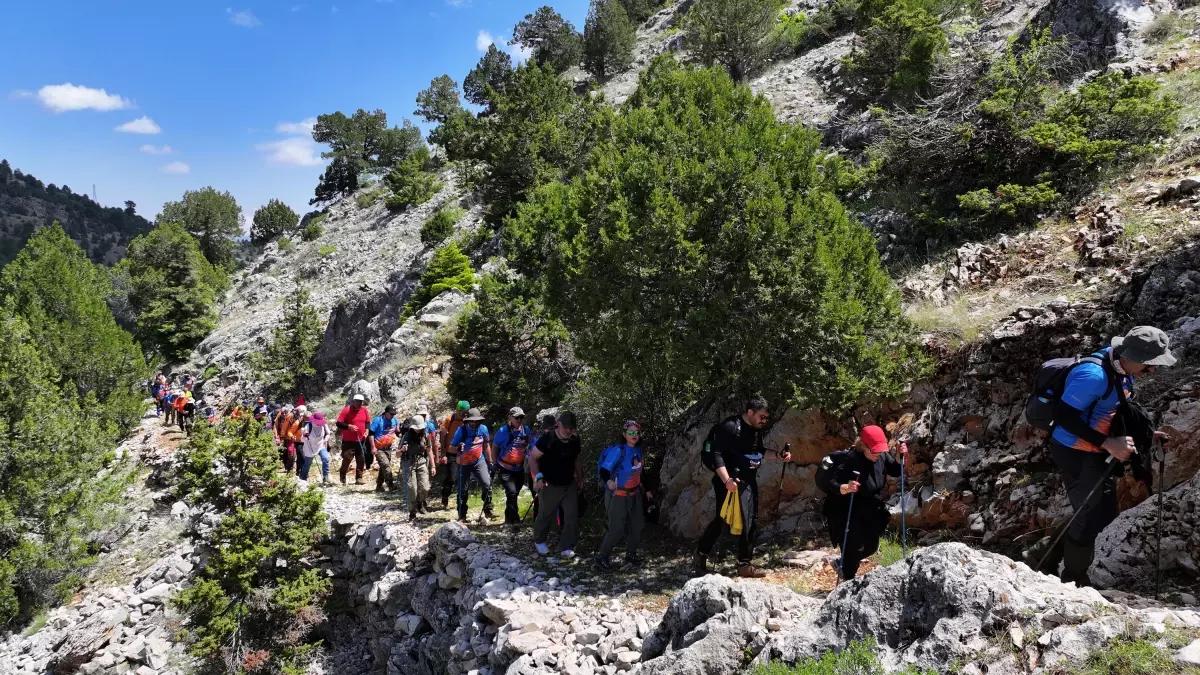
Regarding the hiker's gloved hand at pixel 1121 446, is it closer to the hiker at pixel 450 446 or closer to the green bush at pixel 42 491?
the hiker at pixel 450 446

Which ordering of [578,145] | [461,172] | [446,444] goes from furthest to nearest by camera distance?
[461,172]
[578,145]
[446,444]

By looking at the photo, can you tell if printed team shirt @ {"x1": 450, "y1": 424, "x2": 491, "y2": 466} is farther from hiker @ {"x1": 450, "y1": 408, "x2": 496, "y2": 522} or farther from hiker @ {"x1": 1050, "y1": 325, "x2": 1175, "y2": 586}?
hiker @ {"x1": 1050, "y1": 325, "x2": 1175, "y2": 586}

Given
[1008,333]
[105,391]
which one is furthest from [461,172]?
[1008,333]

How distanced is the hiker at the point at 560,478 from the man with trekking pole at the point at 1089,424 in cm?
474

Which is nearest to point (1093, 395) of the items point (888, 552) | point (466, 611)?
point (888, 552)

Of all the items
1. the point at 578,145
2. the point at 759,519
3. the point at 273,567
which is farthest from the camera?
the point at 578,145

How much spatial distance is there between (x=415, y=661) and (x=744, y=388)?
17.7ft

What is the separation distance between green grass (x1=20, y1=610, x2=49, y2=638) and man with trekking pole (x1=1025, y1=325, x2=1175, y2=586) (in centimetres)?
1803

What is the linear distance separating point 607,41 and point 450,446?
132 ft

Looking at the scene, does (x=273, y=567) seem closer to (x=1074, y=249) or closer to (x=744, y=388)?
(x=744, y=388)

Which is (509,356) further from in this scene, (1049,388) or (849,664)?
(849,664)

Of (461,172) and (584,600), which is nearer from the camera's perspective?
(584,600)

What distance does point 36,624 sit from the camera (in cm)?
1388

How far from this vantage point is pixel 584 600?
6.82 m
